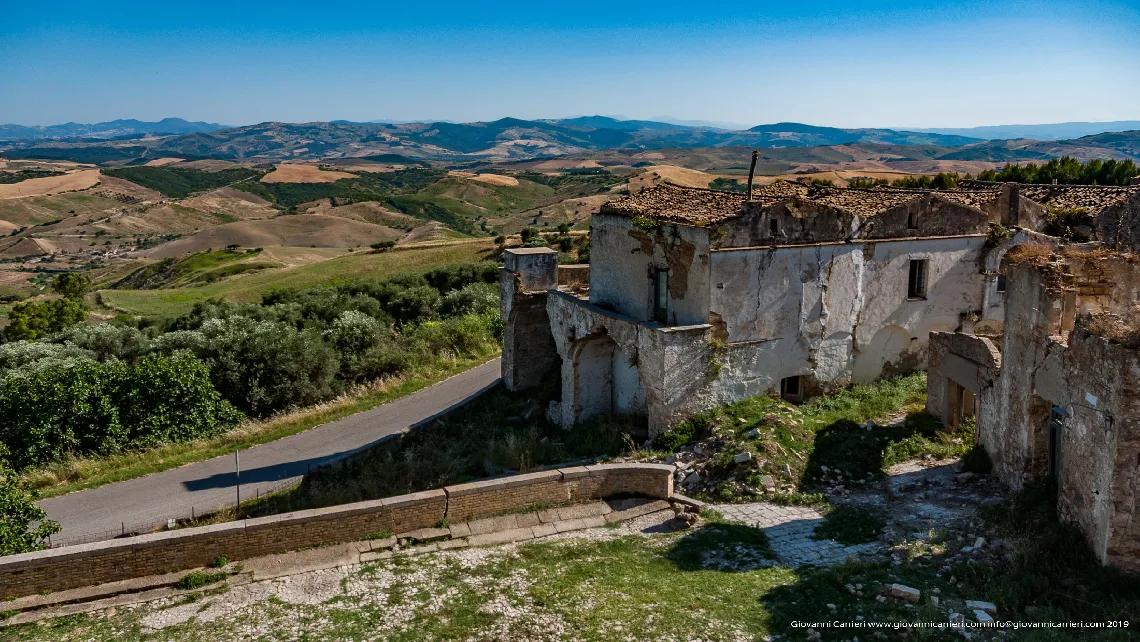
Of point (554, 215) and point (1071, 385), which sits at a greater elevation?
point (554, 215)

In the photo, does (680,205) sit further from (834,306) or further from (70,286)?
(70,286)

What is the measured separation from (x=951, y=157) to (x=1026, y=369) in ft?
574

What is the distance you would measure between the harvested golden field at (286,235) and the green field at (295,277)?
31.7 metres

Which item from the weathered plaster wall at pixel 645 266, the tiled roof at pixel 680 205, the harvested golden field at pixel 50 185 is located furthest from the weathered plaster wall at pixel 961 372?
the harvested golden field at pixel 50 185

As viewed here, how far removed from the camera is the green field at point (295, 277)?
4526cm

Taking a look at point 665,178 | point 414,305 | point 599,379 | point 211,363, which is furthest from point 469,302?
point 665,178

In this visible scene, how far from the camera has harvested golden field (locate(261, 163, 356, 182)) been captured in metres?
167

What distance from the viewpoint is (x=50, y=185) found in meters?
147

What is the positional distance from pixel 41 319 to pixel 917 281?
3765 centimetres

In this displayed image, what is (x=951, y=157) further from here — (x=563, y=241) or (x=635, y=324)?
(x=635, y=324)

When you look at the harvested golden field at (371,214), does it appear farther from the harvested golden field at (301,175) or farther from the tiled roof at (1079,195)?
the tiled roof at (1079,195)

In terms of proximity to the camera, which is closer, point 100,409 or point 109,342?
point 100,409

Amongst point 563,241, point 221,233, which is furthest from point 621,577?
point 221,233

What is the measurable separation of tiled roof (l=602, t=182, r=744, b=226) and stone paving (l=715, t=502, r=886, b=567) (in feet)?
19.9
